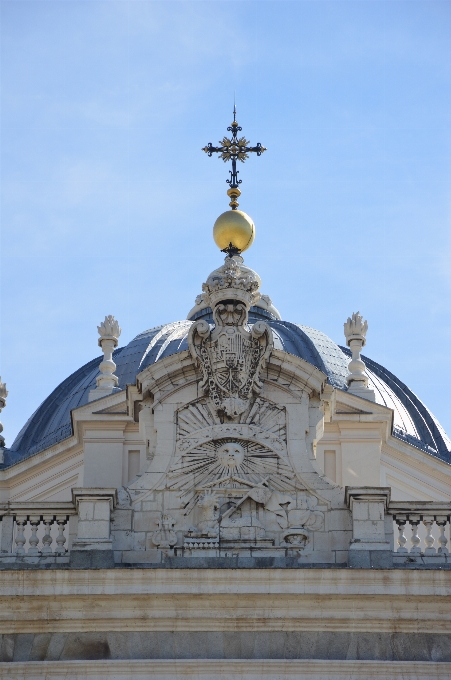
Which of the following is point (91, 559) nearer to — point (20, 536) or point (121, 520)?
point (121, 520)

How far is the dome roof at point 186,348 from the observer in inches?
1613

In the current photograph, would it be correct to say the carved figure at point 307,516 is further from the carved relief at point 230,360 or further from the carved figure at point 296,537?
the carved relief at point 230,360

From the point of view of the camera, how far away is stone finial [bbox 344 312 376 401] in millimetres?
35344

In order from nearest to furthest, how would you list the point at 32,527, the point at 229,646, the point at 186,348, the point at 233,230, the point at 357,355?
the point at 229,646 < the point at 32,527 < the point at 233,230 < the point at 357,355 < the point at 186,348

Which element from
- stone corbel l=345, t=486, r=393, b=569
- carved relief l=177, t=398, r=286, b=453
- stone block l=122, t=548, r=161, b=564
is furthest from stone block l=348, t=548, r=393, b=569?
stone block l=122, t=548, r=161, b=564

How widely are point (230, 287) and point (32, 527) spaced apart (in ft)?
15.5

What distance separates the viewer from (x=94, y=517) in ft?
85.7

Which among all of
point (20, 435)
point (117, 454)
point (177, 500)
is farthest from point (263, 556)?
point (20, 435)

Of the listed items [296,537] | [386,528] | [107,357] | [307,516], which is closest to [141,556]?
[296,537]

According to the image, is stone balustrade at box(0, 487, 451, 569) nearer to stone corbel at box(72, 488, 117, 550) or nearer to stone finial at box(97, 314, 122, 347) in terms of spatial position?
stone corbel at box(72, 488, 117, 550)

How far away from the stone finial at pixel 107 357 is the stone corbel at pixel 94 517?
29.0 feet

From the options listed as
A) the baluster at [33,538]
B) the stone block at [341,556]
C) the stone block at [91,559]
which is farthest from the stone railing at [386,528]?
the baluster at [33,538]

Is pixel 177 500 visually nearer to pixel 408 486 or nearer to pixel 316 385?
pixel 316 385

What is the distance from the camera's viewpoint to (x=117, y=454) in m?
36.3
